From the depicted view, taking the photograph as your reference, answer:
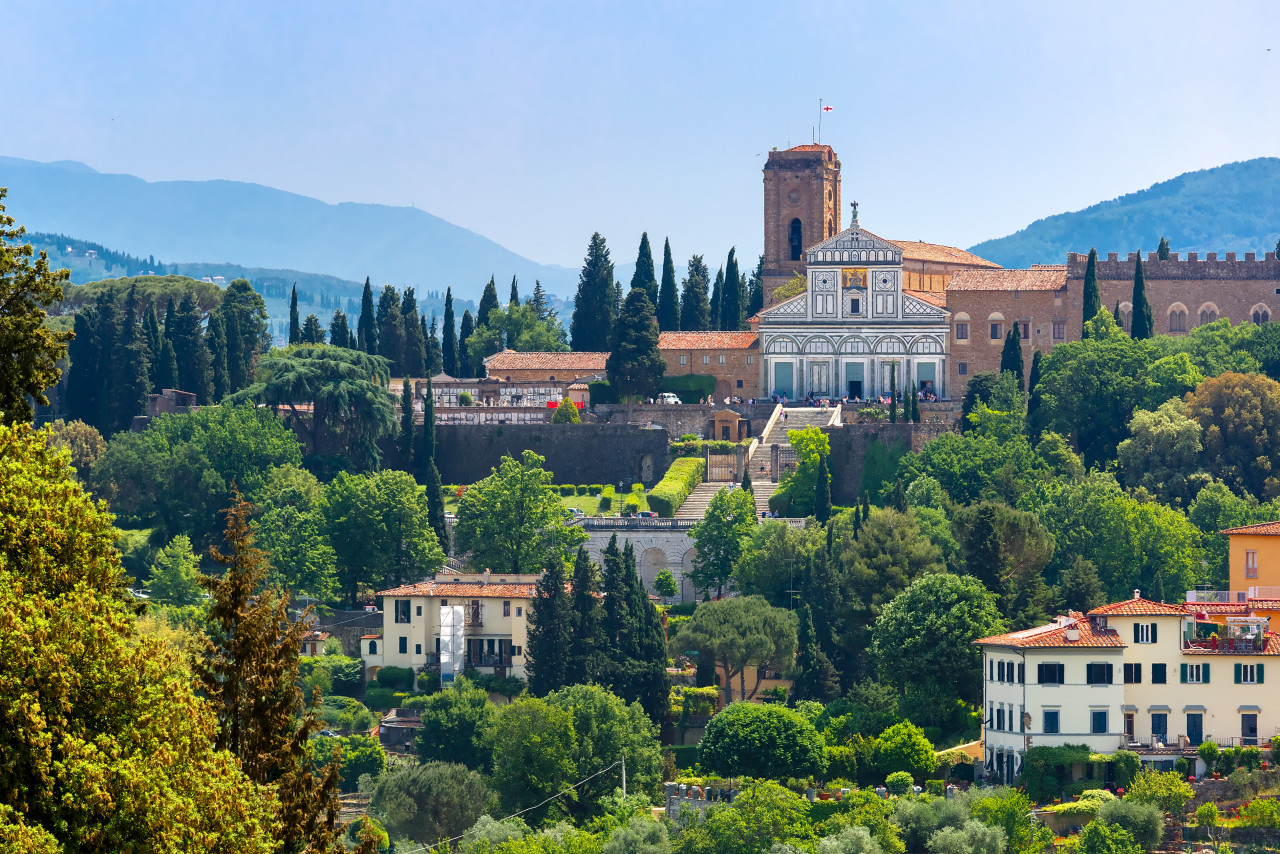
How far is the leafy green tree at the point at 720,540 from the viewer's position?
66.8 metres

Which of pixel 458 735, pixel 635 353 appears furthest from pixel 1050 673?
pixel 635 353

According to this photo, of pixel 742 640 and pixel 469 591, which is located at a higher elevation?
pixel 469 591

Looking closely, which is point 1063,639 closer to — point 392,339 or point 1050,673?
point 1050,673

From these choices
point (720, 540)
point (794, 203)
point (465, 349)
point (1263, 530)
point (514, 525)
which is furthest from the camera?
point (794, 203)

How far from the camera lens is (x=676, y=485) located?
75188 mm

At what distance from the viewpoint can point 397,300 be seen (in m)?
93.6

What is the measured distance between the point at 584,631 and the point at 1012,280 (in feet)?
115

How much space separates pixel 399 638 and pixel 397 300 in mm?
34606

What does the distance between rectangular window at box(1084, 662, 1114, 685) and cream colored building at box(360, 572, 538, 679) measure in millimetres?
18745

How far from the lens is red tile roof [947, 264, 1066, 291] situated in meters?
84.5

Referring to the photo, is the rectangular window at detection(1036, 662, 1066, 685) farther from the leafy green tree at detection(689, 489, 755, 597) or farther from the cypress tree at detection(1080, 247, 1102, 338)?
the cypress tree at detection(1080, 247, 1102, 338)

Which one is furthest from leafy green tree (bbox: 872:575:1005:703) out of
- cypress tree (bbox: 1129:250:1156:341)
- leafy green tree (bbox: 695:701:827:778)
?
cypress tree (bbox: 1129:250:1156:341)

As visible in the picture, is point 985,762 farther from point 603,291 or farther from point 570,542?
point 603,291

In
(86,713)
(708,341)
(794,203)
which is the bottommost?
(86,713)
